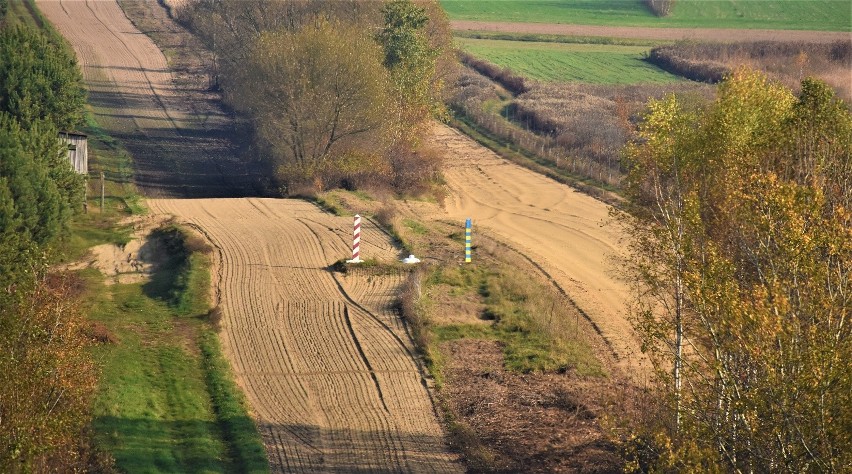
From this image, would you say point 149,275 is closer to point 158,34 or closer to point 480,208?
point 480,208

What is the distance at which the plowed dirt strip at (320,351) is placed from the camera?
22.6m

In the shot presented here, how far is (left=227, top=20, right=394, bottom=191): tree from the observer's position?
2041 inches

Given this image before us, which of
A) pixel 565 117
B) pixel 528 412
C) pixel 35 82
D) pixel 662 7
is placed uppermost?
pixel 662 7

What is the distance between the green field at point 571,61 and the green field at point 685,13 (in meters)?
16.2

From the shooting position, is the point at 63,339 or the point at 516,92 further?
the point at 516,92

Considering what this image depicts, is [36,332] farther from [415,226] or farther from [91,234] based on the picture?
[415,226]

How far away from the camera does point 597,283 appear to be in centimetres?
3734

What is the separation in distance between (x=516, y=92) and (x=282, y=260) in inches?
2108

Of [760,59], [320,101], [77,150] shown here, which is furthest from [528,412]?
[760,59]

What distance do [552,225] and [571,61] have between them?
57583mm

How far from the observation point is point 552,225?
47.2 m

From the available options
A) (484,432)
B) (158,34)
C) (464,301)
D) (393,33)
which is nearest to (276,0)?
(393,33)

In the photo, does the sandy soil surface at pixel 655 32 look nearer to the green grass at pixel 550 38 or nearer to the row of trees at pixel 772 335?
the green grass at pixel 550 38

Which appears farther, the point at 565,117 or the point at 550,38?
the point at 550,38
